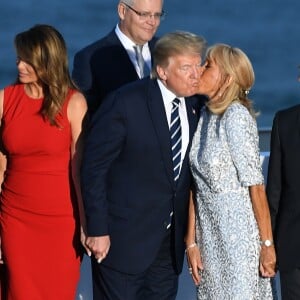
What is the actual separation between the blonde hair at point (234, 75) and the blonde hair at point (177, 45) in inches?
3.3

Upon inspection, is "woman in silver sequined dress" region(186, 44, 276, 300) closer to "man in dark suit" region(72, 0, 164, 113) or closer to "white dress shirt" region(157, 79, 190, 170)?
"white dress shirt" region(157, 79, 190, 170)

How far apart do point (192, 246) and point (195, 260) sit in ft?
0.17

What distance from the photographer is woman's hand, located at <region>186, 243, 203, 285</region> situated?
385 centimetres

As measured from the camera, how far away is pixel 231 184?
12.1 ft

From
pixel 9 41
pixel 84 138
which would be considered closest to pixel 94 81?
pixel 84 138

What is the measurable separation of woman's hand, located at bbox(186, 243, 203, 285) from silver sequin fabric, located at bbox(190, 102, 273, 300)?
1.2 inches

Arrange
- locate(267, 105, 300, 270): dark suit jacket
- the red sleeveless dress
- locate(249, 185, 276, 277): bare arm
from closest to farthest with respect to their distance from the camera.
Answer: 1. locate(267, 105, 300, 270): dark suit jacket
2. locate(249, 185, 276, 277): bare arm
3. the red sleeveless dress

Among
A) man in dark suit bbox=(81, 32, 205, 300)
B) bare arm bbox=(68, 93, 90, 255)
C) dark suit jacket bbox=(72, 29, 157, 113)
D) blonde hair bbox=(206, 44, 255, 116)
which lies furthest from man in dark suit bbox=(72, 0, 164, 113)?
blonde hair bbox=(206, 44, 255, 116)

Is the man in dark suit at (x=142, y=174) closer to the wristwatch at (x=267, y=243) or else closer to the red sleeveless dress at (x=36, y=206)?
the red sleeveless dress at (x=36, y=206)

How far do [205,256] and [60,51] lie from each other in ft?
2.92

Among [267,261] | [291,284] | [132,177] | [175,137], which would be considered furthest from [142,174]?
[291,284]

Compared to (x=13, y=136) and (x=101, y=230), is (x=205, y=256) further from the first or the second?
(x=13, y=136)

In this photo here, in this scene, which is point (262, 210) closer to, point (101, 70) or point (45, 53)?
point (45, 53)

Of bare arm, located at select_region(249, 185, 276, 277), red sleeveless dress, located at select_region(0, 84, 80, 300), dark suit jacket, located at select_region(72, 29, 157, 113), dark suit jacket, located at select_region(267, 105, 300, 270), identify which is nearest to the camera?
dark suit jacket, located at select_region(267, 105, 300, 270)
